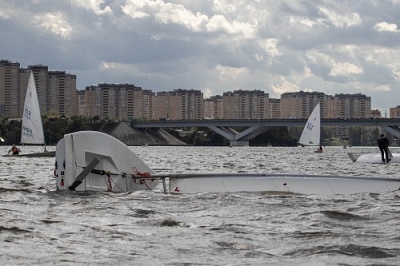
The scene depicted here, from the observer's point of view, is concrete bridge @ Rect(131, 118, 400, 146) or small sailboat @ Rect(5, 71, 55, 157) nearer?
small sailboat @ Rect(5, 71, 55, 157)

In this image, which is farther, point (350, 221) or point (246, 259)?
point (350, 221)

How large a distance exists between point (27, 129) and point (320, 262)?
190 feet

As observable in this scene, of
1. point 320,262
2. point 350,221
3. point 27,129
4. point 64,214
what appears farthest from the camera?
point 27,129

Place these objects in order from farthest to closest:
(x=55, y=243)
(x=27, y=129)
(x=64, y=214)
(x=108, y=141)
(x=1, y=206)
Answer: (x=27, y=129), (x=108, y=141), (x=1, y=206), (x=64, y=214), (x=55, y=243)

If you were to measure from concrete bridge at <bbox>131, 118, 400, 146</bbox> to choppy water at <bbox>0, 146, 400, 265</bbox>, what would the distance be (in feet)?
362

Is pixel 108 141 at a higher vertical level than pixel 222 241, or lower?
higher

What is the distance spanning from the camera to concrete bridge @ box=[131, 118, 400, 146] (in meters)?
128

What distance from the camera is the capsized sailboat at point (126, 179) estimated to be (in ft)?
64.9

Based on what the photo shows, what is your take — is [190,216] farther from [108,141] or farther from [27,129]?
[27,129]

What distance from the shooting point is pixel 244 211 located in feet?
51.5

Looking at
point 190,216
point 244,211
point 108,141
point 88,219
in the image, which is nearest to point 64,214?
point 88,219

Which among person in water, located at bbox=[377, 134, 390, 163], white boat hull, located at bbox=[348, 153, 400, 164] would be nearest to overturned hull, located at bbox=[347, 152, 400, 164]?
white boat hull, located at bbox=[348, 153, 400, 164]

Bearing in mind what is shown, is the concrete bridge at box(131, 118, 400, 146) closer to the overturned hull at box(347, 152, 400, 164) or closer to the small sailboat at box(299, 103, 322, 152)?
the small sailboat at box(299, 103, 322, 152)

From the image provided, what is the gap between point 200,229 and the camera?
12969 millimetres
